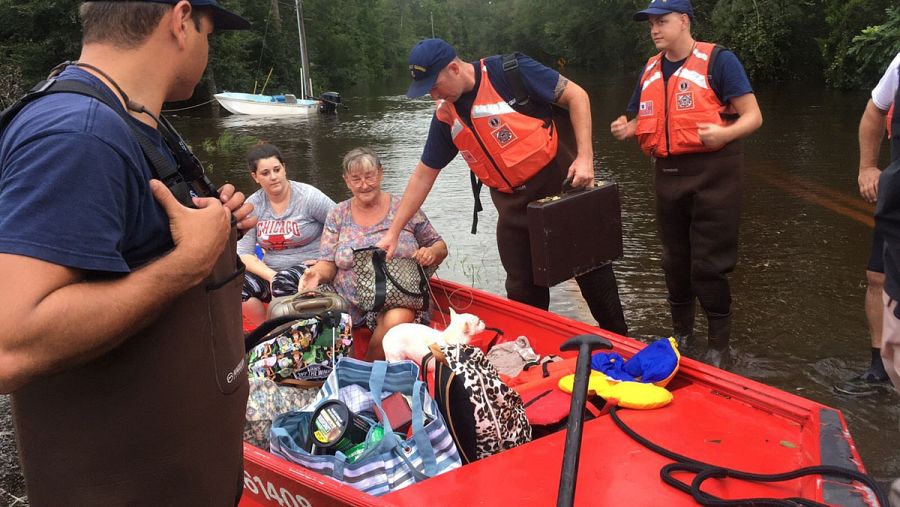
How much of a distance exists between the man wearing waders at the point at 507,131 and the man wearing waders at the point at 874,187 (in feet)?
4.20

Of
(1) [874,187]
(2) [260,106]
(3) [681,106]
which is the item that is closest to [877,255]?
(1) [874,187]

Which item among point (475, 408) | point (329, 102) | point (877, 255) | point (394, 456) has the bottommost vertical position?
point (329, 102)

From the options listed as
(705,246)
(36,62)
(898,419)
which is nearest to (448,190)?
(705,246)

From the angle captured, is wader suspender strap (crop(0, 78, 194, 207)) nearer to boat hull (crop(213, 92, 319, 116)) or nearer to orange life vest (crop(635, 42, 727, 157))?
orange life vest (crop(635, 42, 727, 157))

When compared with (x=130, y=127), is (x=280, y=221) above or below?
below

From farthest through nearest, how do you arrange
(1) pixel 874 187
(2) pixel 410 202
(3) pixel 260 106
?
(3) pixel 260 106, (2) pixel 410 202, (1) pixel 874 187

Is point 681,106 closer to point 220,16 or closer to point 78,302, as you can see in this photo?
point 220,16

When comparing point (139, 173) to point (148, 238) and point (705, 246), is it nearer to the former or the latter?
point (148, 238)

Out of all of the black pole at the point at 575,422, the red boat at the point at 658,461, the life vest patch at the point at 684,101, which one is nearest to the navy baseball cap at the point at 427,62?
the life vest patch at the point at 684,101

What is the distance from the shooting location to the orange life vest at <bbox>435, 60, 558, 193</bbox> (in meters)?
3.88

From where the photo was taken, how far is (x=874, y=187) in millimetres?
3629

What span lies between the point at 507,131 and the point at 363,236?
103 centimetres

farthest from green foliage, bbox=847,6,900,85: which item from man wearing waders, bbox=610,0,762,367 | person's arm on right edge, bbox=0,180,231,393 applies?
person's arm on right edge, bbox=0,180,231,393

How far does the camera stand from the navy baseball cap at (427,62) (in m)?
3.71
